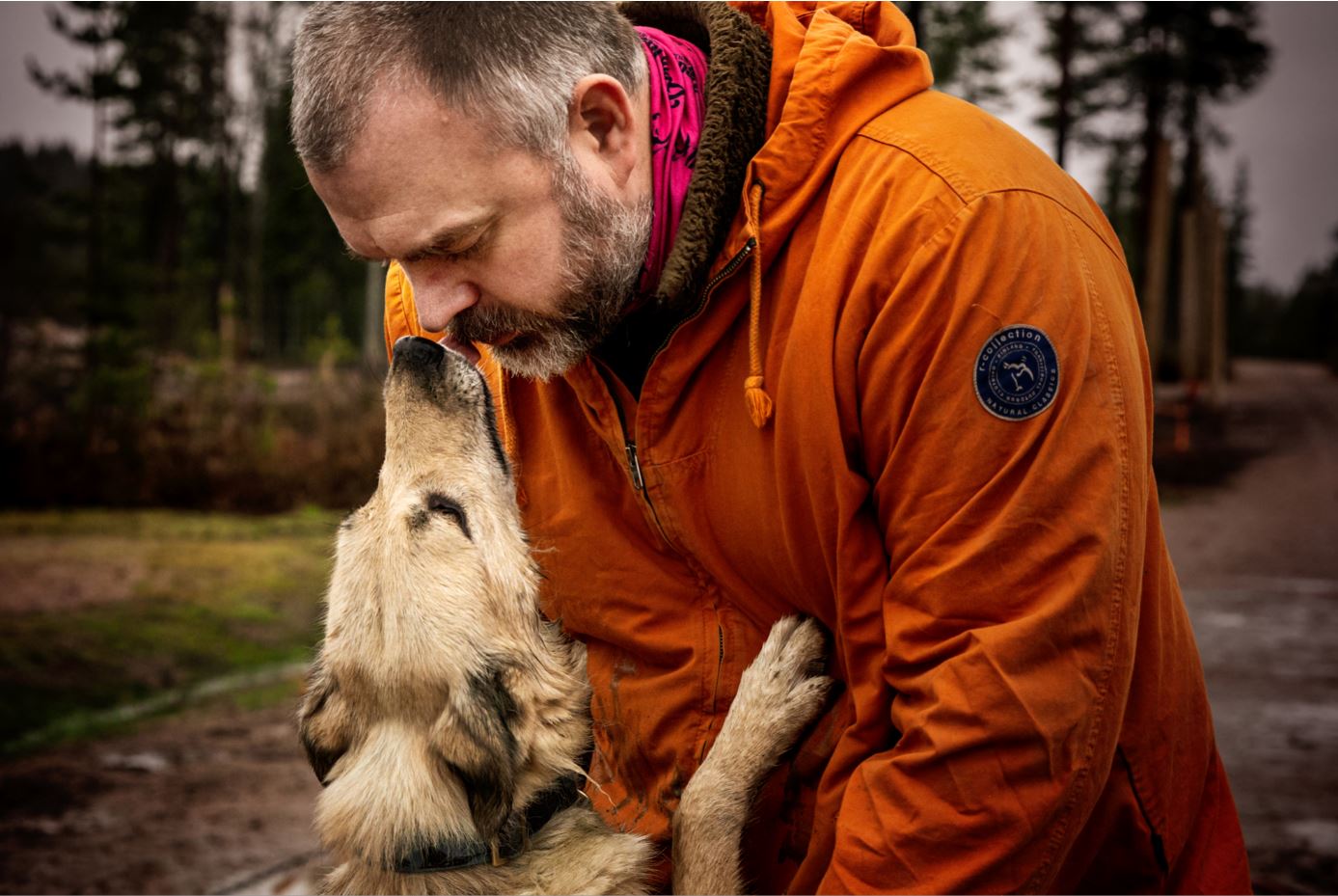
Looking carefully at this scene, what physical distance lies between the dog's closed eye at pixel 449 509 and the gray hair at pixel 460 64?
1000 millimetres

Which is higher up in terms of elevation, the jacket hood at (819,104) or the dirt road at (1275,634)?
the jacket hood at (819,104)

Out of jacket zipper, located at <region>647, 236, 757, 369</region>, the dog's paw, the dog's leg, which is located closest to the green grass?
the dog's leg

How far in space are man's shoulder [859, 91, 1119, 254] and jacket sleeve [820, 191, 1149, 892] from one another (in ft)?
0.17

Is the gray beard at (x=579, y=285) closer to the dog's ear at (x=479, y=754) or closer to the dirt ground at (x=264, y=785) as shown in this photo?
the dog's ear at (x=479, y=754)

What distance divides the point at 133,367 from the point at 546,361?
452 inches

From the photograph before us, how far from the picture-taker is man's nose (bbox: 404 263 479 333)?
7.36ft

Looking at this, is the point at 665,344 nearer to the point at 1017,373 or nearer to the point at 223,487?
the point at 1017,373

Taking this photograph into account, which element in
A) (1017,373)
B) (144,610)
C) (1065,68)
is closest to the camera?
(1017,373)

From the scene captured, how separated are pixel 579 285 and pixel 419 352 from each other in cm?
79

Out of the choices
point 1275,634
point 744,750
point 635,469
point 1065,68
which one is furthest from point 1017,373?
point 1065,68

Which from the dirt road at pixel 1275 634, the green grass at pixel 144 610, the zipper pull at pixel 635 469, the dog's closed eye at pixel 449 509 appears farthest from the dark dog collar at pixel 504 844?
the green grass at pixel 144 610

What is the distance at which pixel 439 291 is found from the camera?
2.28 metres

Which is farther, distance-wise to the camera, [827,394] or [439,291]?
[439,291]

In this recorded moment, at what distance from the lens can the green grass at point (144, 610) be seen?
6707mm
